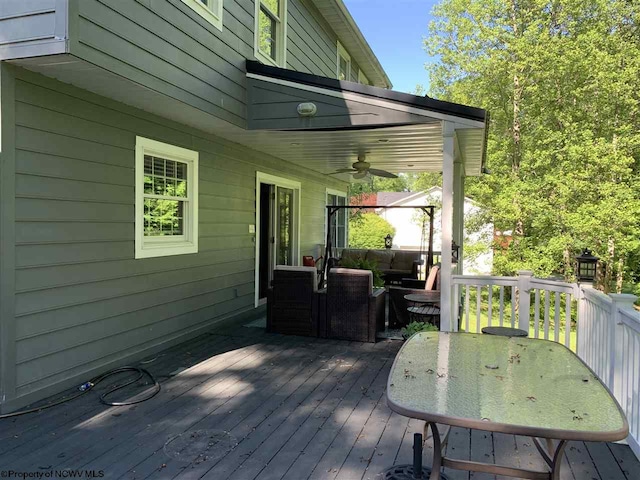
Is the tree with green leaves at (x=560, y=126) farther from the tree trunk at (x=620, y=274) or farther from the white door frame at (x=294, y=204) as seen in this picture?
the white door frame at (x=294, y=204)

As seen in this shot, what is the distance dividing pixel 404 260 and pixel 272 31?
521 centimetres

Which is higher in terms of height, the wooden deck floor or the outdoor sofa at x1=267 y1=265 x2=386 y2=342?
the outdoor sofa at x1=267 y1=265 x2=386 y2=342

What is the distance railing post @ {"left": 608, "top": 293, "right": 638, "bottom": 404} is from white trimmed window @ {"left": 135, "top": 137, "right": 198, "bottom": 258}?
395 centimetres

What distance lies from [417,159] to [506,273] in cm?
643

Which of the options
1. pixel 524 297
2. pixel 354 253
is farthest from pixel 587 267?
pixel 354 253

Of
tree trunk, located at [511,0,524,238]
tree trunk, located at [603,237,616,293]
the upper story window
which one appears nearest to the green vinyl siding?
the upper story window

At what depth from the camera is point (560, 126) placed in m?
11.7

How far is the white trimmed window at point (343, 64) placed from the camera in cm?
924

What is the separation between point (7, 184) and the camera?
2.96m

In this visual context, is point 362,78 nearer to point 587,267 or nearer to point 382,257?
point 382,257

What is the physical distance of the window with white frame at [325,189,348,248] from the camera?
1057 centimetres

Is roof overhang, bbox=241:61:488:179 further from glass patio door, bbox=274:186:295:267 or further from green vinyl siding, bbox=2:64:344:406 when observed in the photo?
glass patio door, bbox=274:186:295:267

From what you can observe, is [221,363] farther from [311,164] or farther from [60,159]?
[311,164]

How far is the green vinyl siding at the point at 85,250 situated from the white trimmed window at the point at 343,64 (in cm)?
488
